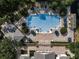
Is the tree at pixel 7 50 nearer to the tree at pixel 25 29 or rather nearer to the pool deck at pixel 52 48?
the pool deck at pixel 52 48

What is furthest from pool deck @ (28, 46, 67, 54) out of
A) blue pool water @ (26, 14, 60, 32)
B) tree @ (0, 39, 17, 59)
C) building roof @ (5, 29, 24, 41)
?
tree @ (0, 39, 17, 59)

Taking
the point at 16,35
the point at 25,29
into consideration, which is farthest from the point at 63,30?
the point at 16,35

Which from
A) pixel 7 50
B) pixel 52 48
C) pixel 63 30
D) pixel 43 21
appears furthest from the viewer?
pixel 43 21


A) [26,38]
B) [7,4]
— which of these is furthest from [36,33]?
[7,4]

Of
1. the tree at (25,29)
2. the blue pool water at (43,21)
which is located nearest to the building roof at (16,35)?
the tree at (25,29)

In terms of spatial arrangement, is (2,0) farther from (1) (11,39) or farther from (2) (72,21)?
(2) (72,21)

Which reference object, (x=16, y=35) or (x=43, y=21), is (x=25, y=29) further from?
(x=43, y=21)
